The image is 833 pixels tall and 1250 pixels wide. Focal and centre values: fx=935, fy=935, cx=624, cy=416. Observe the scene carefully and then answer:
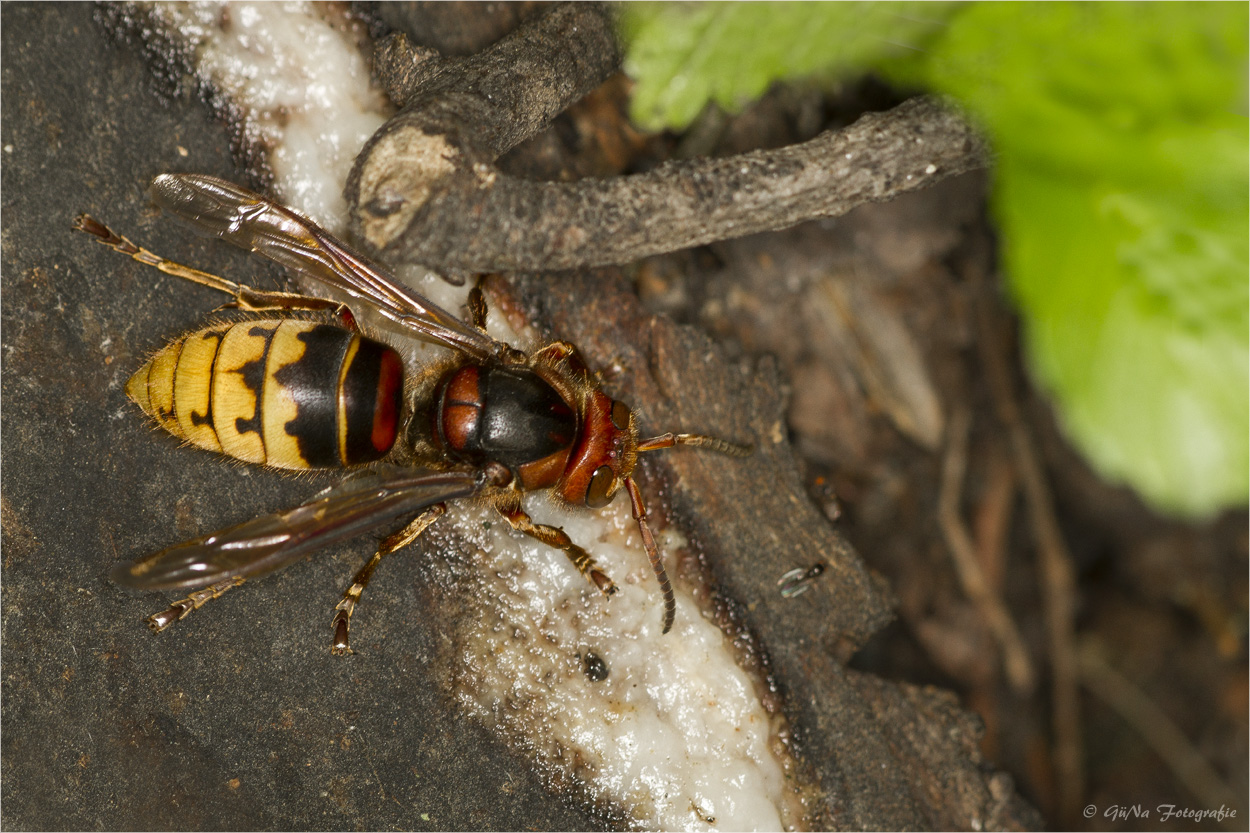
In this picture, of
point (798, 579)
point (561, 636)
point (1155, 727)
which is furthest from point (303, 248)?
point (1155, 727)

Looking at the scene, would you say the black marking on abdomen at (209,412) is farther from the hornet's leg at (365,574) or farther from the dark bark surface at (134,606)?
the hornet's leg at (365,574)

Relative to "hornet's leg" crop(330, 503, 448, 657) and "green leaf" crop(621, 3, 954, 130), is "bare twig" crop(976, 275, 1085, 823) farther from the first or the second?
"hornet's leg" crop(330, 503, 448, 657)

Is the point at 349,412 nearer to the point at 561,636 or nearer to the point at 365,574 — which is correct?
the point at 365,574

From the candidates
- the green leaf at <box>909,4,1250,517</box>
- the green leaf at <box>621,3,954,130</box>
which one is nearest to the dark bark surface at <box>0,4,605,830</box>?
the green leaf at <box>621,3,954,130</box>

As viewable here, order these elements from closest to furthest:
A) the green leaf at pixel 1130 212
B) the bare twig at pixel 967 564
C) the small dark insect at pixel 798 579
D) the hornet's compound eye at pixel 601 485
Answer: the green leaf at pixel 1130 212
the hornet's compound eye at pixel 601 485
the small dark insect at pixel 798 579
the bare twig at pixel 967 564

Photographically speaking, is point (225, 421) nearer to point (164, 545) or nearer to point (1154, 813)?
point (164, 545)

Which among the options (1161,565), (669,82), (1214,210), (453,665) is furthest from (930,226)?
(453,665)

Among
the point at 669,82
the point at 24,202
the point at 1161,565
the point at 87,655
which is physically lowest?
the point at 1161,565

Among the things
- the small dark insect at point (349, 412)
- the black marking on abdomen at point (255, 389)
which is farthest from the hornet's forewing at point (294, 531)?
the black marking on abdomen at point (255, 389)
